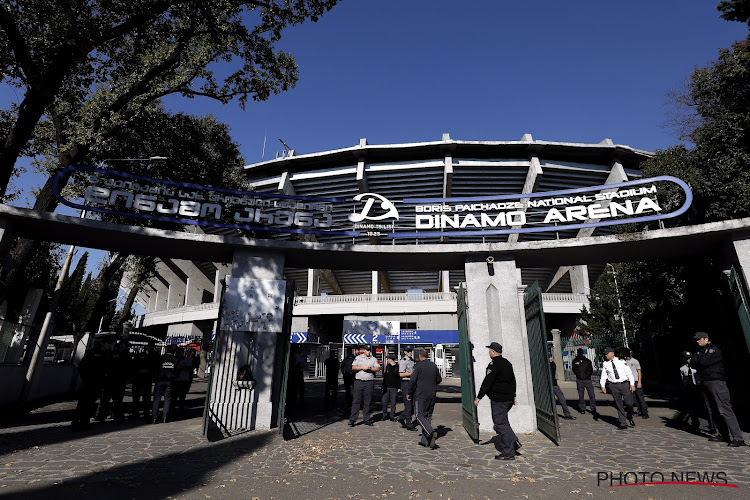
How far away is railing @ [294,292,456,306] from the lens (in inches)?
1267

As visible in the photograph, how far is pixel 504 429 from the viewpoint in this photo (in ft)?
19.9

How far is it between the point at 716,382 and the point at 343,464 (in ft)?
21.8

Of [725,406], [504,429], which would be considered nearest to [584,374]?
[725,406]

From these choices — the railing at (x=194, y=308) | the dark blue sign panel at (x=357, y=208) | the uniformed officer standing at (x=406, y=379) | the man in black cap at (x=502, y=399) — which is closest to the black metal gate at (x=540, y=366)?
the man in black cap at (x=502, y=399)

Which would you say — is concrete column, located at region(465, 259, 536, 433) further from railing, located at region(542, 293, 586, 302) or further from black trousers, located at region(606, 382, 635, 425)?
railing, located at region(542, 293, 586, 302)

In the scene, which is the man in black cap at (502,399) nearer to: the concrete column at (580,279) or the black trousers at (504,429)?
the black trousers at (504,429)

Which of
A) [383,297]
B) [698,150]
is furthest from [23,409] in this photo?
[383,297]

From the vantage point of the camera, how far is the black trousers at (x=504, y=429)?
5.99 meters

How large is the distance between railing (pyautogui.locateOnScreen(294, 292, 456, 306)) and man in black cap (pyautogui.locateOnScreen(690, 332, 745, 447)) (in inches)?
968

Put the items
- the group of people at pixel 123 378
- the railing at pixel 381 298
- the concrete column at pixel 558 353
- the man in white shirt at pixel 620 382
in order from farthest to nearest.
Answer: the railing at pixel 381 298 → the concrete column at pixel 558 353 → the man in white shirt at pixel 620 382 → the group of people at pixel 123 378

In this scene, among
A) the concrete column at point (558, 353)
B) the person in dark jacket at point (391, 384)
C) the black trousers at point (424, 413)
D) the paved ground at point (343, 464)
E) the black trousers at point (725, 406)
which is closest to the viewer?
the paved ground at point (343, 464)

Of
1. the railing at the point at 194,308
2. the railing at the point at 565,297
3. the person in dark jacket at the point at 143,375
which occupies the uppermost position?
the railing at the point at 565,297

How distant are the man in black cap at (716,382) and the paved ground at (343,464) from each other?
28 centimetres

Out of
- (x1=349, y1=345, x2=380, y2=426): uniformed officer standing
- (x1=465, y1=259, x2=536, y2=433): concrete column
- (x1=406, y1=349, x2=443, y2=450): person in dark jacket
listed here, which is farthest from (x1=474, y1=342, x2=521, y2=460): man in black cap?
(x1=349, y1=345, x2=380, y2=426): uniformed officer standing
